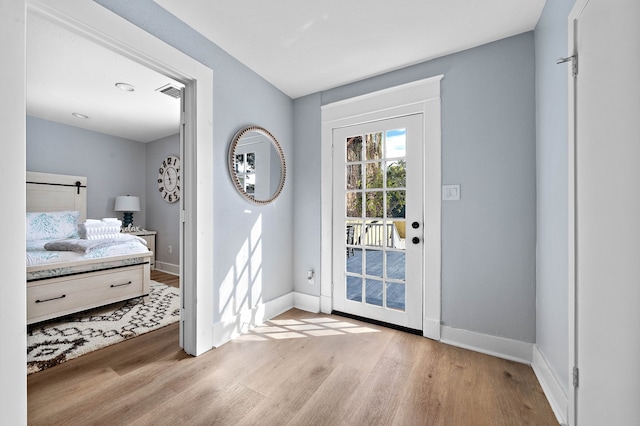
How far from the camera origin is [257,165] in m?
2.48

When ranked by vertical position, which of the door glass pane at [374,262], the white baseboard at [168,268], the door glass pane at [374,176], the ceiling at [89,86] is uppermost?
the ceiling at [89,86]

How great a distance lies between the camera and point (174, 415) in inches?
52.9

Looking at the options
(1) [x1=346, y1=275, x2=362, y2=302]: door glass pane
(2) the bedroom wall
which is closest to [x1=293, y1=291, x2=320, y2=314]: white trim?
(1) [x1=346, y1=275, x2=362, y2=302]: door glass pane

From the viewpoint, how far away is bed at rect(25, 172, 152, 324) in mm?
2311

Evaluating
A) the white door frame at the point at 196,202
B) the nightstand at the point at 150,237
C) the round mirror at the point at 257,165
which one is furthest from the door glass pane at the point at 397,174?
the nightstand at the point at 150,237

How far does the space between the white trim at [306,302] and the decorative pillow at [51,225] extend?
123 inches

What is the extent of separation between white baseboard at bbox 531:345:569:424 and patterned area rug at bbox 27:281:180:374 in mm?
2853

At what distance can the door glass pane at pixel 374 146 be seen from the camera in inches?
96.8

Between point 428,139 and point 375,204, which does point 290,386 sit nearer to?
point 375,204

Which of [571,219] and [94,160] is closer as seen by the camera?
[571,219]

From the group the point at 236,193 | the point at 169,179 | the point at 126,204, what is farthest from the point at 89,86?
the point at 126,204

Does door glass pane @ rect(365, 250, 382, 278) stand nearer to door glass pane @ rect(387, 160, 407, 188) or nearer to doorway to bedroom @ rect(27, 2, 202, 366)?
door glass pane @ rect(387, 160, 407, 188)

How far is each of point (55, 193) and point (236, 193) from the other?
3640 mm

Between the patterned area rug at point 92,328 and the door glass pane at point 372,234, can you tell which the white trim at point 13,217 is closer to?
the patterned area rug at point 92,328
